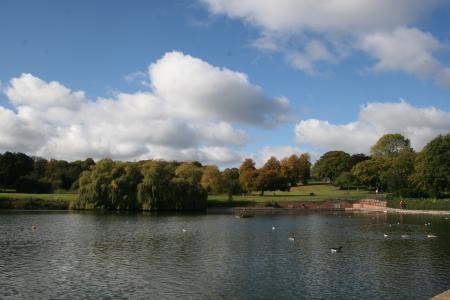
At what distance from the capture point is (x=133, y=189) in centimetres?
8650

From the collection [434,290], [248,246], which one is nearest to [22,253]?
[248,246]

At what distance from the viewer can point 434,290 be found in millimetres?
24234

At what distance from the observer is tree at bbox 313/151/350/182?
158m

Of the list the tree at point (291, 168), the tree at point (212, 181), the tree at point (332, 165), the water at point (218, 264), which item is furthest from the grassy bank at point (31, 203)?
the tree at point (332, 165)

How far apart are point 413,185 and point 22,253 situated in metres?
93.7

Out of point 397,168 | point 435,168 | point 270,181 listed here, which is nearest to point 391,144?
point 397,168

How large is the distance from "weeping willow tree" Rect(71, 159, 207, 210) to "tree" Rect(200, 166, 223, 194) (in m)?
14.1

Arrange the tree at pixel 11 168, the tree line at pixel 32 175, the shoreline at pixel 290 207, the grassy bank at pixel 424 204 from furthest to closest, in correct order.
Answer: the tree at pixel 11 168 → the tree line at pixel 32 175 → the shoreline at pixel 290 207 → the grassy bank at pixel 424 204

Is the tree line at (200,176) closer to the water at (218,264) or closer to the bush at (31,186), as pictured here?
the bush at (31,186)

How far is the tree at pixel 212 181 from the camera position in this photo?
104481 millimetres

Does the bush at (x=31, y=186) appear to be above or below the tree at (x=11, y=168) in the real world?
below

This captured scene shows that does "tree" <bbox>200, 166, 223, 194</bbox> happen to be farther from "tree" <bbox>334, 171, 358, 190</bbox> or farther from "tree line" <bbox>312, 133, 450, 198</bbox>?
"tree" <bbox>334, 171, 358, 190</bbox>

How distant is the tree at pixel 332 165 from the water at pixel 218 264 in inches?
4207

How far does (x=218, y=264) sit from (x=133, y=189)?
57.1m
